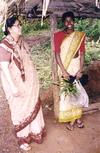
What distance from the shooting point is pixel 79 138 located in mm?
6762

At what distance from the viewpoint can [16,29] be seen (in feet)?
19.6

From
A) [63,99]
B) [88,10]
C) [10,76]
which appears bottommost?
[63,99]

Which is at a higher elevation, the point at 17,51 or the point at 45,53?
the point at 17,51

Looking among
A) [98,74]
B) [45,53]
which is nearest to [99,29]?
[45,53]

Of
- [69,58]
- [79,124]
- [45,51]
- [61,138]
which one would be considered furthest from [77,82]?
[45,51]

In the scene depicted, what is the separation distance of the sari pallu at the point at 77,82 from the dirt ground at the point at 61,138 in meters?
0.26

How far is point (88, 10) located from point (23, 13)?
110 centimetres

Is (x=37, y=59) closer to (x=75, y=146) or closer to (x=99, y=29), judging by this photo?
(x=99, y=29)

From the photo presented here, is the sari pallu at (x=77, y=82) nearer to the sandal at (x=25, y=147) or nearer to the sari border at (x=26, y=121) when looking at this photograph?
the sari border at (x=26, y=121)

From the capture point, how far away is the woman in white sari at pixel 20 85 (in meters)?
5.99

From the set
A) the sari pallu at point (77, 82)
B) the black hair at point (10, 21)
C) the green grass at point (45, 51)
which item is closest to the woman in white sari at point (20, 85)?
the black hair at point (10, 21)

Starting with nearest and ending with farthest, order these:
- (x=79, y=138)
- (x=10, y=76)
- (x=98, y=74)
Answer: (x=10, y=76) < (x=79, y=138) < (x=98, y=74)

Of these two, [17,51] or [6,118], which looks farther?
[6,118]

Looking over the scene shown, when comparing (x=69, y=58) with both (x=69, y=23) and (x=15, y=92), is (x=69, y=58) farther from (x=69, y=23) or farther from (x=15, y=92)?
(x=15, y=92)
